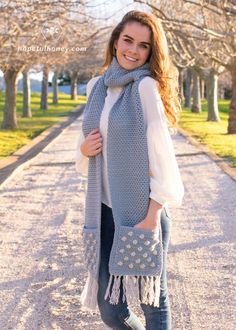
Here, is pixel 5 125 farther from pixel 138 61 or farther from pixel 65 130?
pixel 138 61

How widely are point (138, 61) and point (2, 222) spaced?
200 inches

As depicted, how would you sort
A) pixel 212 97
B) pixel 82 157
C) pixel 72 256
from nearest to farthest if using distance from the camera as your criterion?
pixel 82 157 → pixel 72 256 → pixel 212 97

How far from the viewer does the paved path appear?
14.7 ft

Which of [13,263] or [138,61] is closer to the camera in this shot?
[138,61]

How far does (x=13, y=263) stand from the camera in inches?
232

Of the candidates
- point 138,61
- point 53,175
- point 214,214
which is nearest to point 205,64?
point 53,175

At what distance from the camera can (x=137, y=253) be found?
2939mm

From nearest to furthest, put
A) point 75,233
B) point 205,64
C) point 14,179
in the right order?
point 75,233, point 14,179, point 205,64

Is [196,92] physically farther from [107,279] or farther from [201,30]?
[107,279]

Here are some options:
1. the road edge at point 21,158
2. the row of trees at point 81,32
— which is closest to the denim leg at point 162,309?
the road edge at point 21,158

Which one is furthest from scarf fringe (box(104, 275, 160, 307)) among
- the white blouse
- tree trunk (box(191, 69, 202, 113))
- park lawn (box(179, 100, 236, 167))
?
tree trunk (box(191, 69, 202, 113))

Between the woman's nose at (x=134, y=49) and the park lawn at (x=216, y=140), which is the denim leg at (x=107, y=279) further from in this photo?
the park lawn at (x=216, y=140)

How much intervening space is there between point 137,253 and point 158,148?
453 millimetres

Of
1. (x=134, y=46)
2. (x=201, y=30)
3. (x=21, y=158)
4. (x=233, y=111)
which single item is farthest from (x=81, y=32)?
(x=134, y=46)
